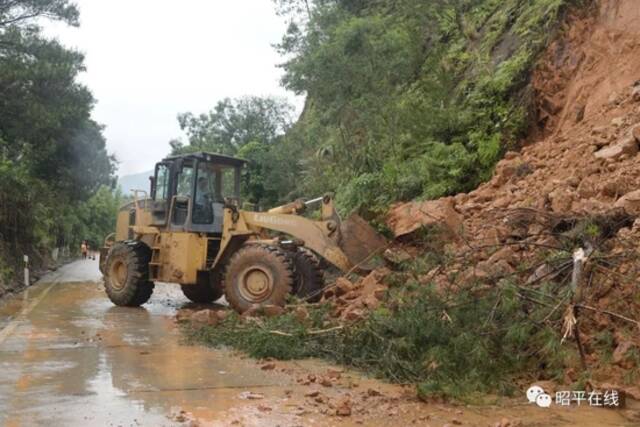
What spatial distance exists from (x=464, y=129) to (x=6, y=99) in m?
14.6

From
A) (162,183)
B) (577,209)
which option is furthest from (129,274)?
(577,209)

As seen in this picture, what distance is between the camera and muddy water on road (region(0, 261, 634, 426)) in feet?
17.3

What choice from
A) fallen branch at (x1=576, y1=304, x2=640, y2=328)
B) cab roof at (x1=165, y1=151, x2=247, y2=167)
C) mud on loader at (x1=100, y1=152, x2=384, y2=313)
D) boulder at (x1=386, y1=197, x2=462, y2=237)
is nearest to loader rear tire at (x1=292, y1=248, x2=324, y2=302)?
mud on loader at (x1=100, y1=152, x2=384, y2=313)

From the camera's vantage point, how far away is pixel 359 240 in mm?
11523

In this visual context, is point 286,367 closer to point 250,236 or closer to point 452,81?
point 250,236

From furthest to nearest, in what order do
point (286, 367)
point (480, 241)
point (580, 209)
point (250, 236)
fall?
point (250, 236) < point (480, 241) < point (580, 209) < point (286, 367)

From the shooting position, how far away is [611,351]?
5969mm

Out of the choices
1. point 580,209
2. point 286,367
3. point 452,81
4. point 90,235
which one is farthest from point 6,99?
point 90,235

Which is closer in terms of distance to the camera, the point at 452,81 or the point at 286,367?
the point at 286,367

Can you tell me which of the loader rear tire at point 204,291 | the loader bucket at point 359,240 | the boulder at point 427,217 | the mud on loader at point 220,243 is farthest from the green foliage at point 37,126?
the boulder at point 427,217

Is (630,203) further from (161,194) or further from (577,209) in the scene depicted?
(161,194)

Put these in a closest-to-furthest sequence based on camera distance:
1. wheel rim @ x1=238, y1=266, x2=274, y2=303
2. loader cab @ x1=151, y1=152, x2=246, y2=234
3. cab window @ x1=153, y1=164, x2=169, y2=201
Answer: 1. wheel rim @ x1=238, y1=266, x2=274, y2=303
2. loader cab @ x1=151, y1=152, x2=246, y2=234
3. cab window @ x1=153, y1=164, x2=169, y2=201

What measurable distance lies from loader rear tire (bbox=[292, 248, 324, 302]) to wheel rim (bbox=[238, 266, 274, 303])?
486mm

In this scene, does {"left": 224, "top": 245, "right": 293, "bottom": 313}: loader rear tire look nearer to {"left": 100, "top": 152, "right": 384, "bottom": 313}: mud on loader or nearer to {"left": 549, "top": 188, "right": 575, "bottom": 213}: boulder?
{"left": 100, "top": 152, "right": 384, "bottom": 313}: mud on loader
